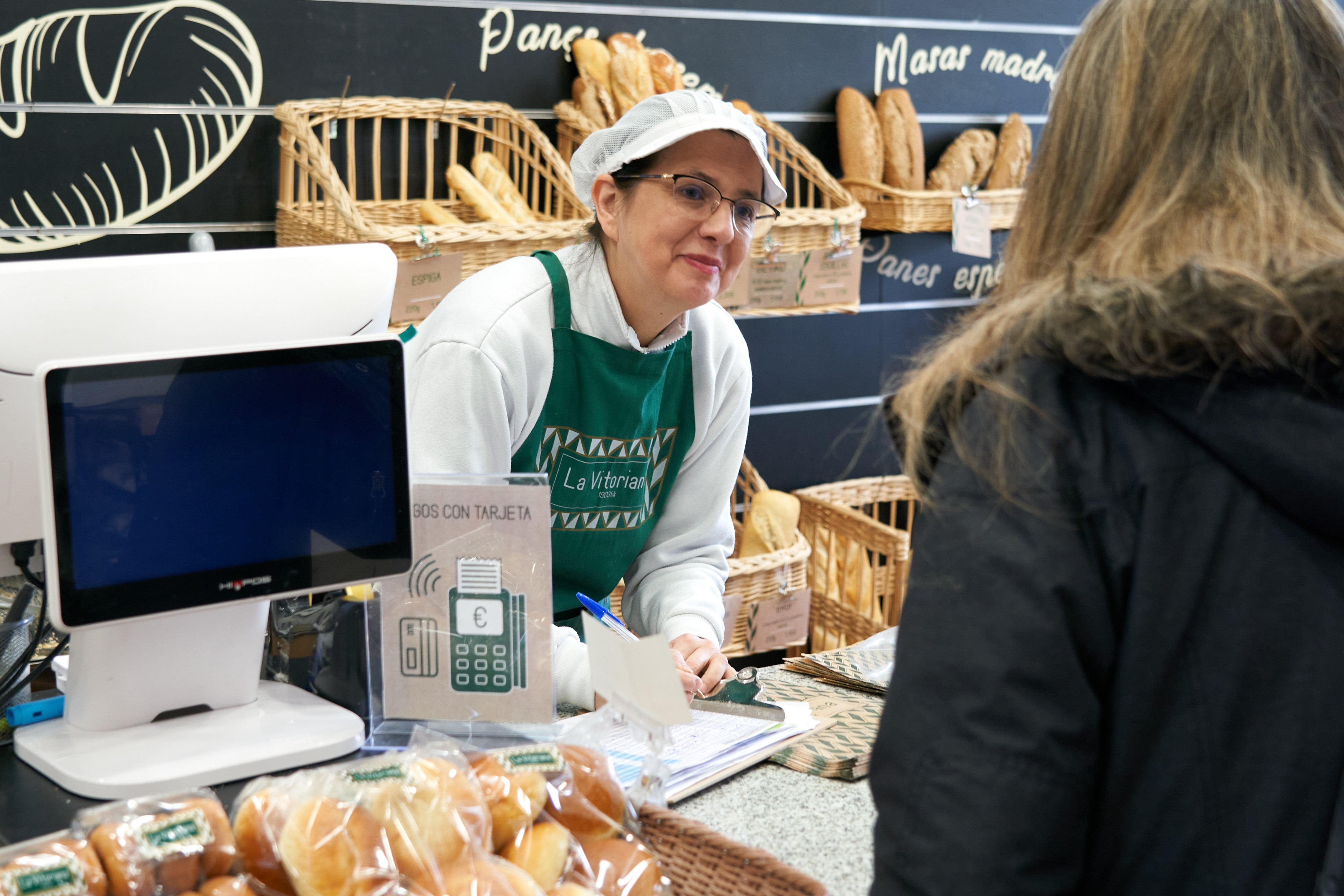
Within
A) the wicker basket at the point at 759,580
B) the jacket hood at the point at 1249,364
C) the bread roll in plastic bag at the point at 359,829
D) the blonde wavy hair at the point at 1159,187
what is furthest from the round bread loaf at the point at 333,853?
the wicker basket at the point at 759,580

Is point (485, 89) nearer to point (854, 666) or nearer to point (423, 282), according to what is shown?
point (423, 282)

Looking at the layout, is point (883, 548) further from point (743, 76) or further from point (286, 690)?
point (286, 690)

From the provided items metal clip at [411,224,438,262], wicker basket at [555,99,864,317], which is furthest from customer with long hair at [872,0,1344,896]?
wicker basket at [555,99,864,317]

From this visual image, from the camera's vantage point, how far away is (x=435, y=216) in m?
2.80

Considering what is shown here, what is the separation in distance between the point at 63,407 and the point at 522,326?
76cm

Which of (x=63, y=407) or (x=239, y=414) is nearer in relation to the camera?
(x=63, y=407)

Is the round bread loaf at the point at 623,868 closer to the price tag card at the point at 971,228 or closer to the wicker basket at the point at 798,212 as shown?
the wicker basket at the point at 798,212

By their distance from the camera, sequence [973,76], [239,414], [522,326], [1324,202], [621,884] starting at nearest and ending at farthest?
[1324,202] < [621,884] < [239,414] < [522,326] < [973,76]

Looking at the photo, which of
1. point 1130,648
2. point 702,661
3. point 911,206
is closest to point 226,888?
point 1130,648

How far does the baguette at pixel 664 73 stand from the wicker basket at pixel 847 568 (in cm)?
130

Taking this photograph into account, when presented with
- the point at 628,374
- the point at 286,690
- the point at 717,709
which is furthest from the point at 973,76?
the point at 286,690

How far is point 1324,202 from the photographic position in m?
0.83

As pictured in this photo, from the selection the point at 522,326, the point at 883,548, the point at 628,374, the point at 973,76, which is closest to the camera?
the point at 522,326

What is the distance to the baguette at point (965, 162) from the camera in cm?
381
